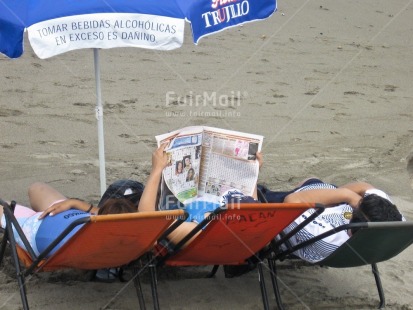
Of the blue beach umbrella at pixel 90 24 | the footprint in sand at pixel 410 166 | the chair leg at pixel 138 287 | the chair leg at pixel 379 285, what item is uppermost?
the blue beach umbrella at pixel 90 24

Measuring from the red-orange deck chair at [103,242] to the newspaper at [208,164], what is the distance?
583 mm

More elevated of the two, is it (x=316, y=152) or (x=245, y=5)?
(x=245, y=5)

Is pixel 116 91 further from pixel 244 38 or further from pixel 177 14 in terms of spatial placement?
pixel 177 14

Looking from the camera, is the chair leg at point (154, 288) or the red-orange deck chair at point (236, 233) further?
the chair leg at point (154, 288)

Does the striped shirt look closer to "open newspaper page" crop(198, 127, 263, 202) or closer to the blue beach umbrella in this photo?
"open newspaper page" crop(198, 127, 263, 202)

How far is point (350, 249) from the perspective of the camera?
4.18m

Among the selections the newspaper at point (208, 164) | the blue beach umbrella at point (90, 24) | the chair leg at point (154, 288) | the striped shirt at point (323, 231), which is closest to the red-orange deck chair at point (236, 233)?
the chair leg at point (154, 288)

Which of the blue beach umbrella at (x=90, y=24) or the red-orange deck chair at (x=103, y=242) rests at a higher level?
the blue beach umbrella at (x=90, y=24)

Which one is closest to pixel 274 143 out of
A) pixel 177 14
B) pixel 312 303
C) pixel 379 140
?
pixel 379 140

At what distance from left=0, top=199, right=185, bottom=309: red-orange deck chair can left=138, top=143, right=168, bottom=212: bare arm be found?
277mm

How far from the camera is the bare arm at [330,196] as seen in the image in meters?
4.60

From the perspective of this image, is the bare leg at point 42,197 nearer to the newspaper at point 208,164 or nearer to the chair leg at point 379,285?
the newspaper at point 208,164

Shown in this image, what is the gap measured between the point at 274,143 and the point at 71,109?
6.00 feet

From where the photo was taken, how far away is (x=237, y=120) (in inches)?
302
